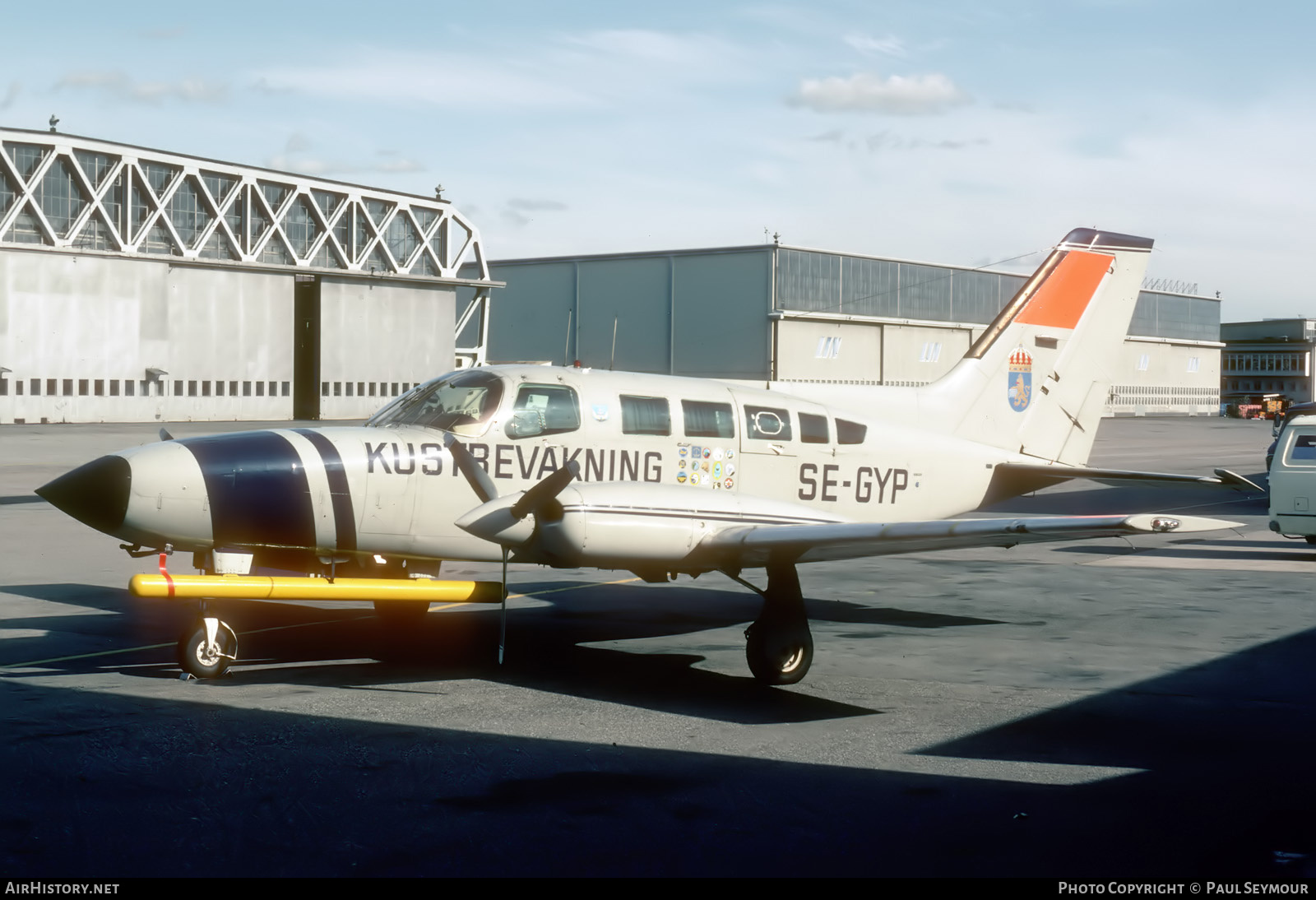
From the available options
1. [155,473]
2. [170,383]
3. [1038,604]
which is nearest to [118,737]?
[155,473]

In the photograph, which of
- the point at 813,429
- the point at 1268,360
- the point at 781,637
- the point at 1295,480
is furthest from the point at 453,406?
the point at 1268,360

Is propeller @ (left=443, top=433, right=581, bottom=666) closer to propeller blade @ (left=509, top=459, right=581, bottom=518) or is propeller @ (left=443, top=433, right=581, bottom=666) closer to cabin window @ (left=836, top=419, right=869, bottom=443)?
propeller blade @ (left=509, top=459, right=581, bottom=518)

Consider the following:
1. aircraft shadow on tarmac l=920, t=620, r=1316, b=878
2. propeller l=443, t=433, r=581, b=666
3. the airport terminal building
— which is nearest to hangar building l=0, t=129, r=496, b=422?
propeller l=443, t=433, r=581, b=666

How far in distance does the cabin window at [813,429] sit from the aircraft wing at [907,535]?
2.27 meters

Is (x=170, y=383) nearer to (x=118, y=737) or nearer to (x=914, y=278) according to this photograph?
(x=914, y=278)

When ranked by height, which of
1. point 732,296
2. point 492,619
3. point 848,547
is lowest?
point 492,619

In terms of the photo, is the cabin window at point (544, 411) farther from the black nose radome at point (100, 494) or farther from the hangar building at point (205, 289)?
the hangar building at point (205, 289)

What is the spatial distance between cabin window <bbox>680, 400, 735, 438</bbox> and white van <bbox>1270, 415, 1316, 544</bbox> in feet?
45.0

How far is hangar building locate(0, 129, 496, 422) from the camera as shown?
6219cm

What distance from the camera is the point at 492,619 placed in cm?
1552

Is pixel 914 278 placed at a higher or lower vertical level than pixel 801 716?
higher

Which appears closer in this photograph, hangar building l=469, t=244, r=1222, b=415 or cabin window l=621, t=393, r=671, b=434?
cabin window l=621, t=393, r=671, b=434

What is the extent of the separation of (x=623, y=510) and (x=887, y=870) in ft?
16.0

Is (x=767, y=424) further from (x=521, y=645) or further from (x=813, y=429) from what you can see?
(x=521, y=645)
